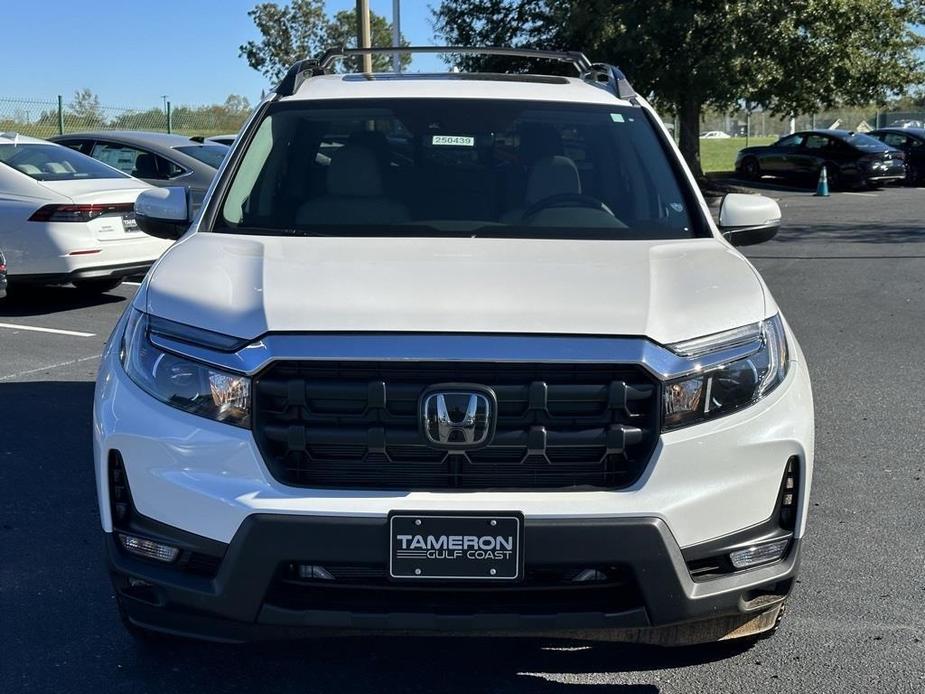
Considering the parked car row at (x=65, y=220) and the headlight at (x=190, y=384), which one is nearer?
the headlight at (x=190, y=384)

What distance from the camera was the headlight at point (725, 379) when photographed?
294 centimetres

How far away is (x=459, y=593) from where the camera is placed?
Result: 9.50ft

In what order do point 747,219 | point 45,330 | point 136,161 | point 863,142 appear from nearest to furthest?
point 747,219 < point 45,330 < point 136,161 < point 863,142

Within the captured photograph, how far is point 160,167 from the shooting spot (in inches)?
490

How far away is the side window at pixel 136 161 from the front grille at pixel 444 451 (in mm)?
9910

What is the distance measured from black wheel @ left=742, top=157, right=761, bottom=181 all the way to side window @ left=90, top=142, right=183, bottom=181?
21.2 m

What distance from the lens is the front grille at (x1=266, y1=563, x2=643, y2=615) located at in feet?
9.34

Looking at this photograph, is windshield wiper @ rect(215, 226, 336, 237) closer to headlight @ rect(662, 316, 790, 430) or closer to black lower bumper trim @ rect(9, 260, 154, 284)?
headlight @ rect(662, 316, 790, 430)

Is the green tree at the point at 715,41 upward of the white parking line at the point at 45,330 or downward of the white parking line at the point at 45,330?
upward

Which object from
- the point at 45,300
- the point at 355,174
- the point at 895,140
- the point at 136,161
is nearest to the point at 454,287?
the point at 355,174

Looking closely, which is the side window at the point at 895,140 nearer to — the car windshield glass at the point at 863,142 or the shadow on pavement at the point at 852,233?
the car windshield glass at the point at 863,142

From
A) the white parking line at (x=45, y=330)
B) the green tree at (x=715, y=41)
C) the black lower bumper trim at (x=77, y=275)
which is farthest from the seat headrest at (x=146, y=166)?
the green tree at (x=715, y=41)

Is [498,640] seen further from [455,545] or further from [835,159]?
[835,159]

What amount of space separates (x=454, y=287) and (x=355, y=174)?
135cm
